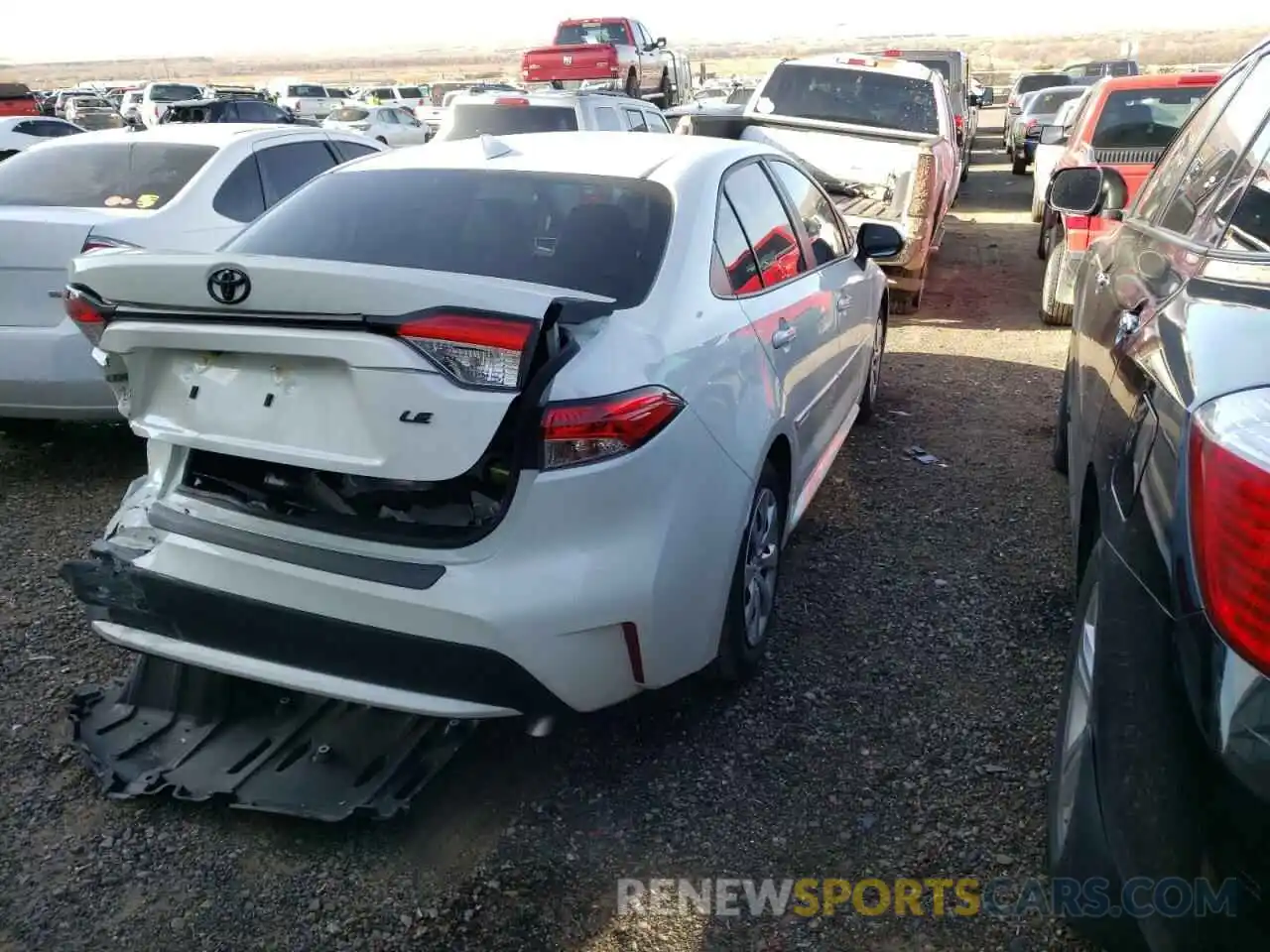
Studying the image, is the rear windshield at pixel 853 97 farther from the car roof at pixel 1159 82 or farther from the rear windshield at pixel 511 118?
the rear windshield at pixel 511 118

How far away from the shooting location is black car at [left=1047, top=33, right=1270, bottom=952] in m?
1.47

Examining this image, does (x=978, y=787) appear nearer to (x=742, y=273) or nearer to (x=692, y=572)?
(x=692, y=572)

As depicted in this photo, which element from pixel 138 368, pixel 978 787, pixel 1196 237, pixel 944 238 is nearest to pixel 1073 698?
pixel 978 787

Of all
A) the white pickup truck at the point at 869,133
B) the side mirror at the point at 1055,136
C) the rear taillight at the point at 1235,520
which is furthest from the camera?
Result: the side mirror at the point at 1055,136

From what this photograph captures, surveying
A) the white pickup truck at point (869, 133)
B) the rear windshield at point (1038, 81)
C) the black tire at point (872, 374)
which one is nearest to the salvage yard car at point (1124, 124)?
the white pickup truck at point (869, 133)

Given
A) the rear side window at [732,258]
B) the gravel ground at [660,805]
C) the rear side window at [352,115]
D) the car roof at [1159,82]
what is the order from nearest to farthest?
1. the gravel ground at [660,805]
2. the rear side window at [732,258]
3. the car roof at [1159,82]
4. the rear side window at [352,115]

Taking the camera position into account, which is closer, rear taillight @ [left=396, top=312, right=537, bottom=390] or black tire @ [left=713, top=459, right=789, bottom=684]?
rear taillight @ [left=396, top=312, right=537, bottom=390]

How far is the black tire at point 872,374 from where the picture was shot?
572cm

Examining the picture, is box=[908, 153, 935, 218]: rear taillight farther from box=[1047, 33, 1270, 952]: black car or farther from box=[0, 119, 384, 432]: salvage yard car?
box=[1047, 33, 1270, 952]: black car

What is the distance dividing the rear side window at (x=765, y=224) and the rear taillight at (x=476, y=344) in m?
1.50

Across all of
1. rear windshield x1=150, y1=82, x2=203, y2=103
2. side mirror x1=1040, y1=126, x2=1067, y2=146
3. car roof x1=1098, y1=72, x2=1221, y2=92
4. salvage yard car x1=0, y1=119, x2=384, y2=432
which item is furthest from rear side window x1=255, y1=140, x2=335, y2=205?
rear windshield x1=150, y1=82, x2=203, y2=103

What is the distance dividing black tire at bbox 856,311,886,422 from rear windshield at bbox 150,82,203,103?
2775 cm

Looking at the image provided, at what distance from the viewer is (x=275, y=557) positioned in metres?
2.65

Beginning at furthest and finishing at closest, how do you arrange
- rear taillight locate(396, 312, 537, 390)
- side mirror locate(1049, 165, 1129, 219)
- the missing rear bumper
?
side mirror locate(1049, 165, 1129, 219) < the missing rear bumper < rear taillight locate(396, 312, 537, 390)
